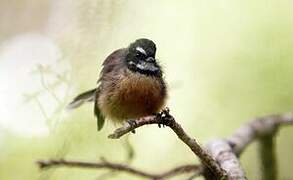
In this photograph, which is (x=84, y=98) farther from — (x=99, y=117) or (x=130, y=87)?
(x=130, y=87)

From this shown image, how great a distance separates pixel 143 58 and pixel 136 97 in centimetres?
11

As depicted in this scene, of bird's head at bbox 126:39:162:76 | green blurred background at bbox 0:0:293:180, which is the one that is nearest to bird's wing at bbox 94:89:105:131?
bird's head at bbox 126:39:162:76

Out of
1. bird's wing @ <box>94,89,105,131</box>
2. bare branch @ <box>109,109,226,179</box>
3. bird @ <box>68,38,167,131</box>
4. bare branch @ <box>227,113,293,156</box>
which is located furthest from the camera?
bare branch @ <box>227,113,293,156</box>

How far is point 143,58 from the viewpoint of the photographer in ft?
2.62

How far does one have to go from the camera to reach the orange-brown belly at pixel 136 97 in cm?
89

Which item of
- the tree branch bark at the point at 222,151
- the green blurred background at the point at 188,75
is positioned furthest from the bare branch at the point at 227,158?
the green blurred background at the point at 188,75

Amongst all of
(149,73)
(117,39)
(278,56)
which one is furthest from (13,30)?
(149,73)

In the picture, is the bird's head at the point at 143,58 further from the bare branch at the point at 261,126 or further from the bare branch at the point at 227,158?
the bare branch at the point at 261,126

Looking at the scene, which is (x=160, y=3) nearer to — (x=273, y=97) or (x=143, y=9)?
(x=143, y=9)

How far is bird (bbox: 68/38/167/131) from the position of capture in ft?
2.85

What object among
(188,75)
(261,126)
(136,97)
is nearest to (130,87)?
(136,97)

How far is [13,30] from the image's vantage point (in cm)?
153

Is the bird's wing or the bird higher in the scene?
the bird

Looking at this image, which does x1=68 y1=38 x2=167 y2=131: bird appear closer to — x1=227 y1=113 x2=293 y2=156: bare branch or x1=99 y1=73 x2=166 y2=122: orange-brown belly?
x1=99 y1=73 x2=166 y2=122: orange-brown belly
